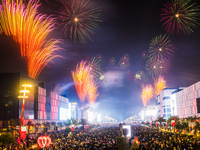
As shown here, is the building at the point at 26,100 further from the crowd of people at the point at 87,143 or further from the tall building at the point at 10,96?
the crowd of people at the point at 87,143

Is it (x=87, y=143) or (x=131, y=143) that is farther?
(x=131, y=143)

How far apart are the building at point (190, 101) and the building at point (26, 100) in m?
57.1

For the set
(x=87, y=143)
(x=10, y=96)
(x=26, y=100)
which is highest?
(x=10, y=96)

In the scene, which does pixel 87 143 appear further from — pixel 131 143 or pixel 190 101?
pixel 190 101

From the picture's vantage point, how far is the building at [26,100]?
6844 cm

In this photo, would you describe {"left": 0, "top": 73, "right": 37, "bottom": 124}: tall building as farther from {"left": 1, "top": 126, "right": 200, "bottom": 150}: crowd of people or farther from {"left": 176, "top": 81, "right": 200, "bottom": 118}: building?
{"left": 176, "top": 81, "right": 200, "bottom": 118}: building

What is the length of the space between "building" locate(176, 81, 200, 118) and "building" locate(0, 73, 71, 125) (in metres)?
57.1

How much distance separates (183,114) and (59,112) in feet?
198

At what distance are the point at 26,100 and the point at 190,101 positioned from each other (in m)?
64.4

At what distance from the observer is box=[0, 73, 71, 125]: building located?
68438mm

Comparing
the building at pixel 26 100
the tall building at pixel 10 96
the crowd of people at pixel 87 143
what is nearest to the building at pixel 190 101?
the crowd of people at pixel 87 143

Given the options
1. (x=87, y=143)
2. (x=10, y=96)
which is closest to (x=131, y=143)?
(x=87, y=143)

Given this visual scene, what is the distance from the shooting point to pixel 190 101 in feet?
312

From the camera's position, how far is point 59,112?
117 m
